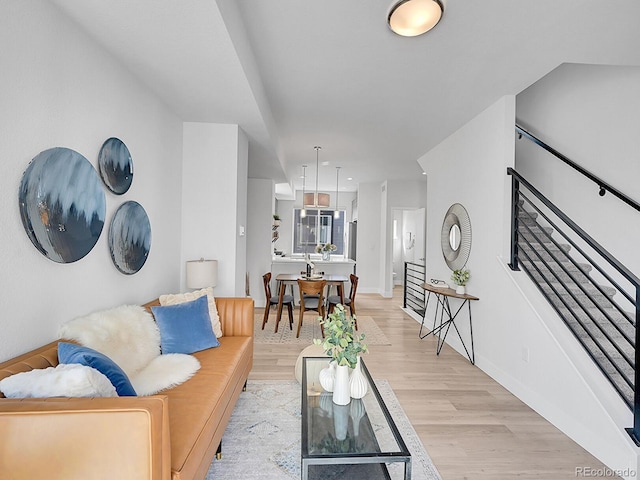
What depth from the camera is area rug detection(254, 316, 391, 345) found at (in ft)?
13.6

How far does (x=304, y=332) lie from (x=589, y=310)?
3232 millimetres

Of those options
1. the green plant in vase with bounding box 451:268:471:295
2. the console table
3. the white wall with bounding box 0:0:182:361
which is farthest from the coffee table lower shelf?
the green plant in vase with bounding box 451:268:471:295

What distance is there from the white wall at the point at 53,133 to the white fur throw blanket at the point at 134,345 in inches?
6.8

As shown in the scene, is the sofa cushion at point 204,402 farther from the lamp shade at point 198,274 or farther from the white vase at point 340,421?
the lamp shade at point 198,274

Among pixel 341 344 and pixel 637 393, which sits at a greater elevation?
pixel 341 344

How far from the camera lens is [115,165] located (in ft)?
7.36

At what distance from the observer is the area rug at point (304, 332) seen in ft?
13.6

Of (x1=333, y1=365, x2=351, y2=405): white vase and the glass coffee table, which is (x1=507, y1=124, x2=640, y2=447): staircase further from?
(x1=333, y1=365, x2=351, y2=405): white vase

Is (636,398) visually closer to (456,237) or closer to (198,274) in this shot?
(456,237)

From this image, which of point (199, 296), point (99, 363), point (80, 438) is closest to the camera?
point (80, 438)

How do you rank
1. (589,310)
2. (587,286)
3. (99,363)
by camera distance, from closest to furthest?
1. (99,363)
2. (589,310)
3. (587,286)

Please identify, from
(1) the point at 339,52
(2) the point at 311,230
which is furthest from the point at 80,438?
(2) the point at 311,230

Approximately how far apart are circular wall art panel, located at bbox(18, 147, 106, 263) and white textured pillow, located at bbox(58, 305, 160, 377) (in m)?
0.38

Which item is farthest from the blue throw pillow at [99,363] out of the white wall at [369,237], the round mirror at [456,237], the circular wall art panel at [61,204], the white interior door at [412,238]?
the white interior door at [412,238]
